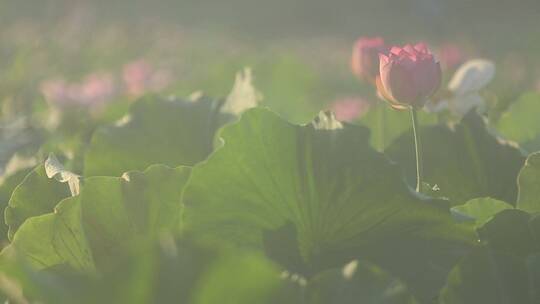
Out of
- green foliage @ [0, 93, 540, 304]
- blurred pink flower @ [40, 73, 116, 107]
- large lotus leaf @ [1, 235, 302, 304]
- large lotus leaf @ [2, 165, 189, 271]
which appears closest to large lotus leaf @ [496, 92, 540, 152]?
green foliage @ [0, 93, 540, 304]

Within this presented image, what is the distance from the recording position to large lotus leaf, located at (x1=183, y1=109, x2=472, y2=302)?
0.56 meters

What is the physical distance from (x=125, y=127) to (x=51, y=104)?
3.67 ft

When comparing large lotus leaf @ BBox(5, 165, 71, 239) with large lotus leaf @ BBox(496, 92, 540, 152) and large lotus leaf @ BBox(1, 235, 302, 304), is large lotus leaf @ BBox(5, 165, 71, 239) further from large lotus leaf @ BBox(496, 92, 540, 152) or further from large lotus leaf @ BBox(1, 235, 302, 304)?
large lotus leaf @ BBox(496, 92, 540, 152)

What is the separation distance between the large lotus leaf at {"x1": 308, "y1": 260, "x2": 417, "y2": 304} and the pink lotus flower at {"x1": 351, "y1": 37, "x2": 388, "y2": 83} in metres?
0.50

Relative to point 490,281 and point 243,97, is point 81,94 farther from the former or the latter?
point 490,281

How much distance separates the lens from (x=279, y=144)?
59 centimetres

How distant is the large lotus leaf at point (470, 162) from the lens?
760 millimetres

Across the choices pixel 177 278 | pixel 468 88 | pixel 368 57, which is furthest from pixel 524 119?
pixel 177 278

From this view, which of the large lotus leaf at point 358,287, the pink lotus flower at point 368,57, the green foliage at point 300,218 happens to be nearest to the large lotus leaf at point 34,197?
the green foliage at point 300,218

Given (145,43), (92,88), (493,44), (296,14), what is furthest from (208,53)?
(296,14)

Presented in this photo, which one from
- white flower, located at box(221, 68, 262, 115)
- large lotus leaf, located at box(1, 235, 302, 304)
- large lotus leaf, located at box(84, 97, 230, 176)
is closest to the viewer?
large lotus leaf, located at box(1, 235, 302, 304)

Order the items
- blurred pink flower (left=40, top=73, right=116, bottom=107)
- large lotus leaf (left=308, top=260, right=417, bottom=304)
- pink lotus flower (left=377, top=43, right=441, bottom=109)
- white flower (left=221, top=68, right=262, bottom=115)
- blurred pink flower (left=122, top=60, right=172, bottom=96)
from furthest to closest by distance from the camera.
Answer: blurred pink flower (left=122, top=60, right=172, bottom=96) → blurred pink flower (left=40, top=73, right=116, bottom=107) → white flower (left=221, top=68, right=262, bottom=115) → pink lotus flower (left=377, top=43, right=441, bottom=109) → large lotus leaf (left=308, top=260, right=417, bottom=304)

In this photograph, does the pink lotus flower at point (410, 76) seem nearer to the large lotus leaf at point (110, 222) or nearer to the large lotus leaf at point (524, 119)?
the large lotus leaf at point (110, 222)

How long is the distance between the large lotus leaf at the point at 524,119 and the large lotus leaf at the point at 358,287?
599mm
